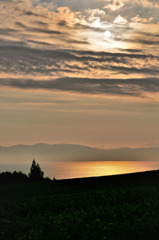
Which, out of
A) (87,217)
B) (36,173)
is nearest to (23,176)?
(36,173)

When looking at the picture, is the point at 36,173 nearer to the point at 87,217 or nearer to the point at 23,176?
Answer: the point at 23,176

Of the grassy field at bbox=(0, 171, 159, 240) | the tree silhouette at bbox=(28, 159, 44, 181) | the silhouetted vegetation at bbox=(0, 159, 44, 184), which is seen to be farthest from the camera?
the tree silhouette at bbox=(28, 159, 44, 181)

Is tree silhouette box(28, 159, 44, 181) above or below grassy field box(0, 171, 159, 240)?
above

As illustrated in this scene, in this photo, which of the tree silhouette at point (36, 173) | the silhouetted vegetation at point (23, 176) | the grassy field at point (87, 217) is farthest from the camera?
the tree silhouette at point (36, 173)

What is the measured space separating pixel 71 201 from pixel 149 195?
5.12 meters

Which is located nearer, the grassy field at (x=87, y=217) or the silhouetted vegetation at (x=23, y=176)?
the grassy field at (x=87, y=217)

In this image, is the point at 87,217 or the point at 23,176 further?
the point at 23,176

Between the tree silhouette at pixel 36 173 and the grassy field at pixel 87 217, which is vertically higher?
the tree silhouette at pixel 36 173

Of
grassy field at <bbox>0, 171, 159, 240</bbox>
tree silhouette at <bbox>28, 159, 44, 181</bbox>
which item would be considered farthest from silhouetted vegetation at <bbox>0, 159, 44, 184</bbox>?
grassy field at <bbox>0, 171, 159, 240</bbox>

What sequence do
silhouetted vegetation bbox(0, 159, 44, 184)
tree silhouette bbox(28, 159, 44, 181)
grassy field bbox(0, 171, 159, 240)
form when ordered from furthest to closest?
tree silhouette bbox(28, 159, 44, 181)
silhouetted vegetation bbox(0, 159, 44, 184)
grassy field bbox(0, 171, 159, 240)

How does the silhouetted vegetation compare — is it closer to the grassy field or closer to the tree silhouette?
the tree silhouette

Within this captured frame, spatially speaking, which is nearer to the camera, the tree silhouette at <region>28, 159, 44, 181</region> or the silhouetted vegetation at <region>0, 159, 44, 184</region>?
the silhouetted vegetation at <region>0, 159, 44, 184</region>

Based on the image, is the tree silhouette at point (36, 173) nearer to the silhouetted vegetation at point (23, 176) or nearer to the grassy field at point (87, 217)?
the silhouetted vegetation at point (23, 176)

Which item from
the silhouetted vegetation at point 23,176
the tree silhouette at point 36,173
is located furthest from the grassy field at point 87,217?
the tree silhouette at point 36,173
